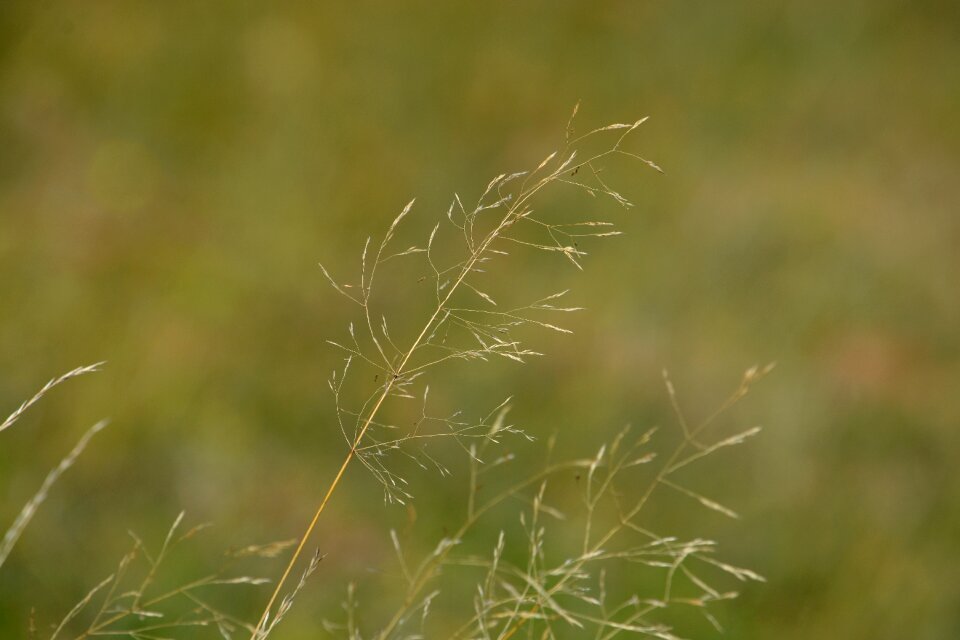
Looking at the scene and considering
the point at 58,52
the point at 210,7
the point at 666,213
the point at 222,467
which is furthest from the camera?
the point at 210,7

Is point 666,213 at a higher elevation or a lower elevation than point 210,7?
lower

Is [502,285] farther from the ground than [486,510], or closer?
farther from the ground

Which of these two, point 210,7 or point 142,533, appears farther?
point 210,7

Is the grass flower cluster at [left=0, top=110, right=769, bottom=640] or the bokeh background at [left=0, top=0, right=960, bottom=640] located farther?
the bokeh background at [left=0, top=0, right=960, bottom=640]

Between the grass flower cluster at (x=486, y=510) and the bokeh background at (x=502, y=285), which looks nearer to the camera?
the grass flower cluster at (x=486, y=510)

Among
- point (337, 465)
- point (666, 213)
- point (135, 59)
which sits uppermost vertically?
point (135, 59)

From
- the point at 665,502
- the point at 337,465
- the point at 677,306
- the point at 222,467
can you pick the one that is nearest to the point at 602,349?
the point at 677,306

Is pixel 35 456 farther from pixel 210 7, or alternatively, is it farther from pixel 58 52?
pixel 210 7

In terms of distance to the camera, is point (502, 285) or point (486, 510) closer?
point (486, 510)
